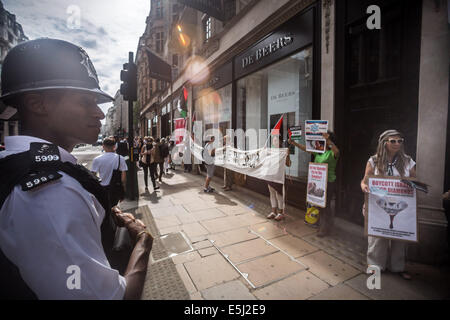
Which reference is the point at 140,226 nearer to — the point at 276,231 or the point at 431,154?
the point at 276,231

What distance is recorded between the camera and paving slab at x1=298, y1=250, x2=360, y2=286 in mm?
2992

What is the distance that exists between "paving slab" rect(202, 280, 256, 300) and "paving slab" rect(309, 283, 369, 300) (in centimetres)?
83

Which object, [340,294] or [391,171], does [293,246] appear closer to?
[340,294]

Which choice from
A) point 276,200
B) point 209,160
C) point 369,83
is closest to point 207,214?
point 276,200

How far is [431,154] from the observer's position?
10.8 ft

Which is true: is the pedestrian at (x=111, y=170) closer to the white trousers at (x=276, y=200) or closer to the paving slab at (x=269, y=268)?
the paving slab at (x=269, y=268)

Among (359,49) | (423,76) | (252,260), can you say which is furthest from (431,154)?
(252,260)

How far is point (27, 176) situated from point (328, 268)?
3739 millimetres

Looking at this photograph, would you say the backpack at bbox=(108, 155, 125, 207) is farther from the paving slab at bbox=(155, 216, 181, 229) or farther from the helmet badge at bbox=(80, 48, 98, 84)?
the helmet badge at bbox=(80, 48, 98, 84)

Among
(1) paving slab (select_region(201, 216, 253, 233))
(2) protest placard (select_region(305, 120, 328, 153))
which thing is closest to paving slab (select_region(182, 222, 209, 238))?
(1) paving slab (select_region(201, 216, 253, 233))

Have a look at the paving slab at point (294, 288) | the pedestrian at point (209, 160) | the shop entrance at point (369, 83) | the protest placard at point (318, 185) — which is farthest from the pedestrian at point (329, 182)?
the pedestrian at point (209, 160)

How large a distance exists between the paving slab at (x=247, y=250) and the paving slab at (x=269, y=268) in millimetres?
147

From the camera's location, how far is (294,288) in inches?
110
